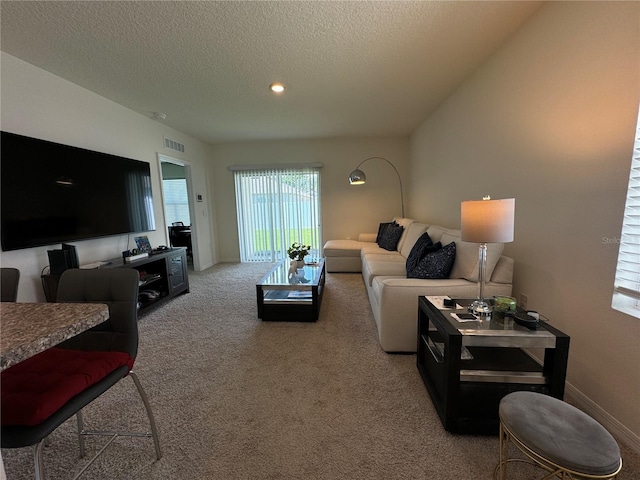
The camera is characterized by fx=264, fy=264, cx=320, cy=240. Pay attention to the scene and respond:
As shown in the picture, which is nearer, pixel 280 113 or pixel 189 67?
pixel 189 67

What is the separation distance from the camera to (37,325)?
70cm

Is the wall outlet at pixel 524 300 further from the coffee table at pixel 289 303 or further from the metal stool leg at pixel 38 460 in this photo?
the metal stool leg at pixel 38 460

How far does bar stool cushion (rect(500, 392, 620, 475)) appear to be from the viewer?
82 centimetres

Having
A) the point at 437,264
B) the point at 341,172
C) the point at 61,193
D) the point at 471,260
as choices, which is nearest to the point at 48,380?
the point at 61,193

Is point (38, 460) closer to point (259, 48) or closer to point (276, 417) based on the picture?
point (276, 417)

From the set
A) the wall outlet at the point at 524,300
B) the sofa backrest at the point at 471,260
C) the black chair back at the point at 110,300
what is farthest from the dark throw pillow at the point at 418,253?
the black chair back at the point at 110,300

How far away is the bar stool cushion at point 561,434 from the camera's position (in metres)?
0.82

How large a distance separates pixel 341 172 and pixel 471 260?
367 cm

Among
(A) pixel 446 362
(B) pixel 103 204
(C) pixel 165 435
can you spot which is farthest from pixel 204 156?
(A) pixel 446 362

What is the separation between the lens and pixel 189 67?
2.44m

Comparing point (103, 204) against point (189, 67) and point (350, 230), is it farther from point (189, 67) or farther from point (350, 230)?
point (350, 230)

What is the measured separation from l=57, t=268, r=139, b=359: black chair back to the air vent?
11.3 feet

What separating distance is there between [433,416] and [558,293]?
113 centimetres

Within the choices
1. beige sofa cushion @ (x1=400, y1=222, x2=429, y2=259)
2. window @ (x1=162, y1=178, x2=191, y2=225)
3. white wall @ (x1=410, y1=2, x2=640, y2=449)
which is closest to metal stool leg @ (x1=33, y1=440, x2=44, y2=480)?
white wall @ (x1=410, y1=2, x2=640, y2=449)
